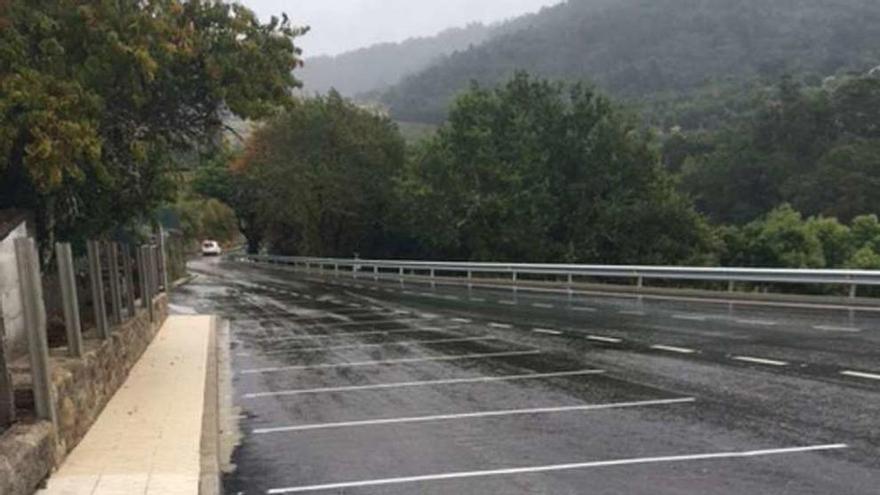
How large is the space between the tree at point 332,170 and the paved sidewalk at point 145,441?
148 ft

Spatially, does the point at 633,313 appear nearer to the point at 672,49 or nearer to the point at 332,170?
the point at 332,170

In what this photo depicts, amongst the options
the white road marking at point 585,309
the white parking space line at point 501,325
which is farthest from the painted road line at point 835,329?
the white road marking at point 585,309

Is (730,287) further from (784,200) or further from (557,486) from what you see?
(784,200)

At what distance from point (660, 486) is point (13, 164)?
10.9 metres

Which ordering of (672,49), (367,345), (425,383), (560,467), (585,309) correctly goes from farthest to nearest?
(672,49), (585,309), (367,345), (425,383), (560,467)

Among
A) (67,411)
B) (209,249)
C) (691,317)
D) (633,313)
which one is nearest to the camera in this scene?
(67,411)

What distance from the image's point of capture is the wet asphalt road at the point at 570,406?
7.09 meters

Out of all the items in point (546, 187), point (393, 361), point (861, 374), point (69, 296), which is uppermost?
point (546, 187)

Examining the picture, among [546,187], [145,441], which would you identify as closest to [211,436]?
[145,441]

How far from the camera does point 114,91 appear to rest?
A: 45.3ft

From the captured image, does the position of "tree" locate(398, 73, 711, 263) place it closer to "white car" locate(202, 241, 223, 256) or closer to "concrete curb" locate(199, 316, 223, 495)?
"concrete curb" locate(199, 316, 223, 495)

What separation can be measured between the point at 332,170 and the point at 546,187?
1682 cm

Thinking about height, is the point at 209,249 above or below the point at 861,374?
below

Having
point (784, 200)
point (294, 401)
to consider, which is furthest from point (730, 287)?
point (784, 200)
